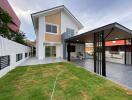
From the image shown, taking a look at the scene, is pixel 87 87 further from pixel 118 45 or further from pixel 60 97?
pixel 118 45

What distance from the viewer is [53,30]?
56.1ft

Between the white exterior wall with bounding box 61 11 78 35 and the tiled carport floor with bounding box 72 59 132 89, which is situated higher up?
the white exterior wall with bounding box 61 11 78 35

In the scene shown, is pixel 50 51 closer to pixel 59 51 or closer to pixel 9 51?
pixel 59 51

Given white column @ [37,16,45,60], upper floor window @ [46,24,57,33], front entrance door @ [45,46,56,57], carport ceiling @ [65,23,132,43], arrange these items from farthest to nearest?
front entrance door @ [45,46,56,57] → upper floor window @ [46,24,57,33] → white column @ [37,16,45,60] → carport ceiling @ [65,23,132,43]

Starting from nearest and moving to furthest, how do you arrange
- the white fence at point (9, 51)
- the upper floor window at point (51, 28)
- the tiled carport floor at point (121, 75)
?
the tiled carport floor at point (121, 75) < the white fence at point (9, 51) < the upper floor window at point (51, 28)

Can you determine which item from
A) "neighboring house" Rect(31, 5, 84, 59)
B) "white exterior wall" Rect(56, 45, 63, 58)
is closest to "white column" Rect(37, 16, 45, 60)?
"neighboring house" Rect(31, 5, 84, 59)

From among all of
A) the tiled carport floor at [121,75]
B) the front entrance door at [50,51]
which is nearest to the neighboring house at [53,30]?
the front entrance door at [50,51]

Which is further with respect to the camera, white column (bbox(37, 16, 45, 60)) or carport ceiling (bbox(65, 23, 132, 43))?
white column (bbox(37, 16, 45, 60))

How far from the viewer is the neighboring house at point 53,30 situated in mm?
15977

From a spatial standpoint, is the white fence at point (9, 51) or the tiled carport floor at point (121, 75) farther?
the white fence at point (9, 51)

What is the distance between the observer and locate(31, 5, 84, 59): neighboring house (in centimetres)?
1598

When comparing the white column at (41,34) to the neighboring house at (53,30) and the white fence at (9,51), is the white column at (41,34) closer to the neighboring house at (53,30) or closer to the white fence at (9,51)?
the neighboring house at (53,30)

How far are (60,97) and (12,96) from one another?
1.77 meters

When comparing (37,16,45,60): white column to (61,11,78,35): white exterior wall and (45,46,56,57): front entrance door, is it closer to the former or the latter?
(45,46,56,57): front entrance door
